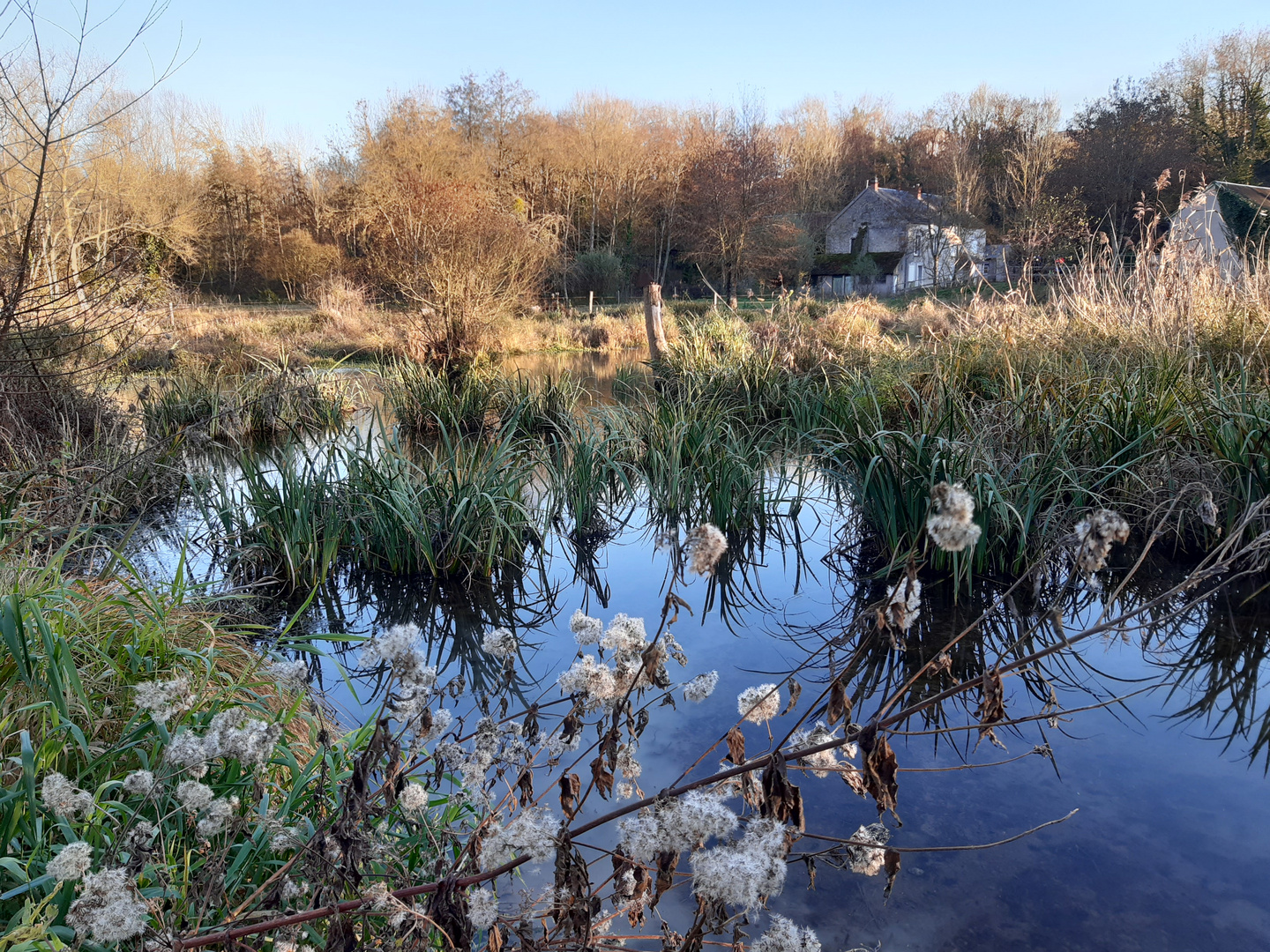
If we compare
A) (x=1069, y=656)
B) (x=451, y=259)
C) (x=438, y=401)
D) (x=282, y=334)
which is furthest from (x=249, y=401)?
(x=282, y=334)

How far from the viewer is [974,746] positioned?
2822mm

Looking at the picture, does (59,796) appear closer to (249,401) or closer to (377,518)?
(377,518)

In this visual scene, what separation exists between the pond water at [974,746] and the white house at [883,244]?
94.8ft

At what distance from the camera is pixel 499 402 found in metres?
8.85

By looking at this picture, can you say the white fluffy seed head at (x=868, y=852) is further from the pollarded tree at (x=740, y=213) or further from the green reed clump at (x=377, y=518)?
the pollarded tree at (x=740, y=213)

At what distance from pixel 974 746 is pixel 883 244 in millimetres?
37766

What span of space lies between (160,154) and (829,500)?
86.7 ft

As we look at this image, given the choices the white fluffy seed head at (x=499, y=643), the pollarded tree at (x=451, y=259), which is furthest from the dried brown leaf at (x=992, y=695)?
the pollarded tree at (x=451, y=259)

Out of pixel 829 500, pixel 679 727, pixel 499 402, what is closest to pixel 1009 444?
pixel 829 500

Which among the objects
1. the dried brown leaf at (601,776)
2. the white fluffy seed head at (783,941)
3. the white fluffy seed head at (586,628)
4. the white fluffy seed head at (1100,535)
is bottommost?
the white fluffy seed head at (783,941)

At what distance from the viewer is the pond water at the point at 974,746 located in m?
2.05

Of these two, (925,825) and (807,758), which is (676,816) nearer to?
(807,758)

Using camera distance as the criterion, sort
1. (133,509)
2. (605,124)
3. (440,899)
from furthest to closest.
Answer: (605,124) < (133,509) < (440,899)

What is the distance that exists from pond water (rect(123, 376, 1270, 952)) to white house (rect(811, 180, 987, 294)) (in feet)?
94.8
